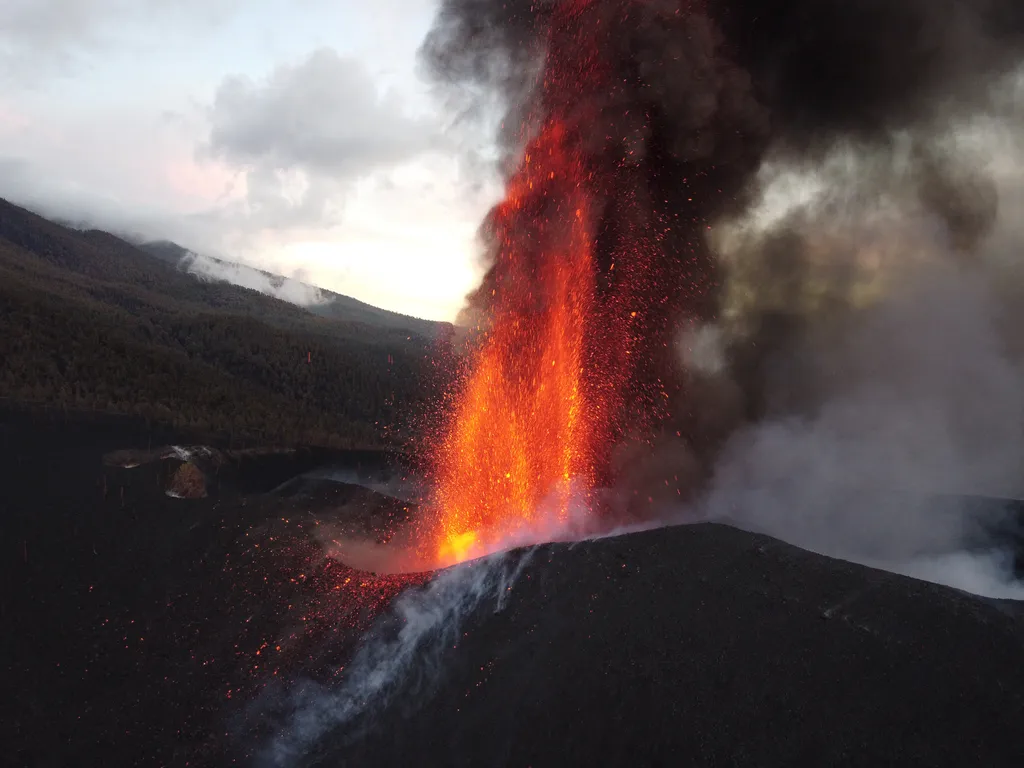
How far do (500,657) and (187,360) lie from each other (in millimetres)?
63925

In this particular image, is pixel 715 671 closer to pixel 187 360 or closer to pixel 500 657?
pixel 500 657

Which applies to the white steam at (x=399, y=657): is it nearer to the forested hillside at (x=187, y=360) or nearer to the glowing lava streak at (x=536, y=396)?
the glowing lava streak at (x=536, y=396)

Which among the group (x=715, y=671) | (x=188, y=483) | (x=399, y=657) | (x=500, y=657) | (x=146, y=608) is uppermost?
(x=715, y=671)

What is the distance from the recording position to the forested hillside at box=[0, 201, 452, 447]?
53188 millimetres

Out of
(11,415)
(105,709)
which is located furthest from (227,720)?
(11,415)

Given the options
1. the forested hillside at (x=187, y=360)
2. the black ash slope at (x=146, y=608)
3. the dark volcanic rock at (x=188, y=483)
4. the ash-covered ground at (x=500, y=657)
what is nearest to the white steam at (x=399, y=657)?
the ash-covered ground at (x=500, y=657)

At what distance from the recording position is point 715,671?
573 inches

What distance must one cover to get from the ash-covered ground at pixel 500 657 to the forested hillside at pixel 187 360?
1170 inches

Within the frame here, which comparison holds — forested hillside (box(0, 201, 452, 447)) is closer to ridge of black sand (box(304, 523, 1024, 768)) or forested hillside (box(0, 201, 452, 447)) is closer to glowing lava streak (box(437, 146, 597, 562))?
glowing lava streak (box(437, 146, 597, 562))

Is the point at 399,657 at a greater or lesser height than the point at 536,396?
lesser

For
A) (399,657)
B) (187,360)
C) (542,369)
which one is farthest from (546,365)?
(187,360)

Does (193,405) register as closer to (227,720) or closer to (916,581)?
(227,720)

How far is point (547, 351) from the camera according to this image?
29172mm

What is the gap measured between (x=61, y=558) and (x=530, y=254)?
23053 mm
